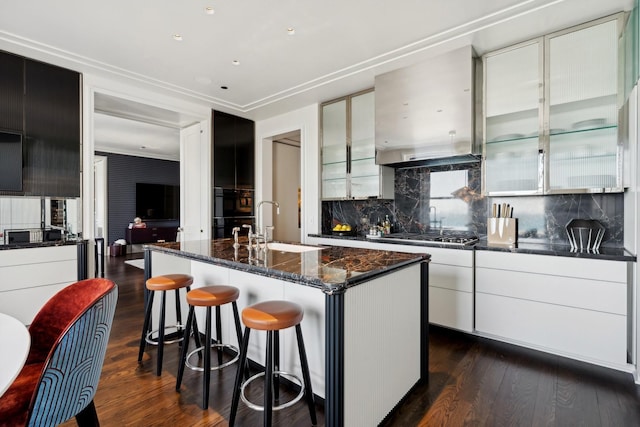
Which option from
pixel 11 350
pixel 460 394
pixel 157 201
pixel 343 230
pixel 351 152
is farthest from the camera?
pixel 157 201

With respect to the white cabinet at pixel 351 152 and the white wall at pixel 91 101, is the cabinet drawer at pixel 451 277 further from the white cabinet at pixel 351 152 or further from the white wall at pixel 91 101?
the white wall at pixel 91 101

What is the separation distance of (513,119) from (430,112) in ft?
2.43

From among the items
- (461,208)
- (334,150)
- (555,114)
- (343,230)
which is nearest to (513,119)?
(555,114)

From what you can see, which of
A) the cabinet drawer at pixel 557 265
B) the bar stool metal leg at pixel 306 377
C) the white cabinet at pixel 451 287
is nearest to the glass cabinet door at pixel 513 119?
the cabinet drawer at pixel 557 265

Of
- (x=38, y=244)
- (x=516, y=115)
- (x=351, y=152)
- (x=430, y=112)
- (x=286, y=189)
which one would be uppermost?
(x=430, y=112)

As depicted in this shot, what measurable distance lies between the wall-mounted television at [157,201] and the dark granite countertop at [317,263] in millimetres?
7551

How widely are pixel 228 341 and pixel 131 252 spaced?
7549 mm

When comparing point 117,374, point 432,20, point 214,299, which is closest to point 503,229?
point 432,20

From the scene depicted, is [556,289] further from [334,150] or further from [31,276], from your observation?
[31,276]

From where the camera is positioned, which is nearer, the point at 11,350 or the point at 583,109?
the point at 11,350

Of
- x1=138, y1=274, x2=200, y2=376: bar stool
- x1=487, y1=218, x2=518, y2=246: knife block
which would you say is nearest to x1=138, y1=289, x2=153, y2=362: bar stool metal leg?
x1=138, y1=274, x2=200, y2=376: bar stool

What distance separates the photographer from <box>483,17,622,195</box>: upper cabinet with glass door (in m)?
2.51

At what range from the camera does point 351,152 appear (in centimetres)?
412

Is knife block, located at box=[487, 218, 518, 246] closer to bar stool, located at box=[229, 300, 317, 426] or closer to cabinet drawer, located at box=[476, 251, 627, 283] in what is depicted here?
cabinet drawer, located at box=[476, 251, 627, 283]
